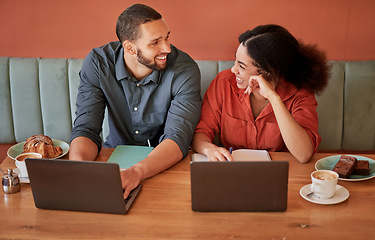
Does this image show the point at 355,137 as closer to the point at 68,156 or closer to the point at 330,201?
the point at 330,201

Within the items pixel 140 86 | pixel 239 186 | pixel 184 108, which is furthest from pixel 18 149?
pixel 239 186

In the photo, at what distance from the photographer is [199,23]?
2.32 metres

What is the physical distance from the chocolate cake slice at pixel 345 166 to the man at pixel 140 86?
56 centimetres

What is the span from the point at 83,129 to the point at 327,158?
96 centimetres

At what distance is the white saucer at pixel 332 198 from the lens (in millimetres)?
1216

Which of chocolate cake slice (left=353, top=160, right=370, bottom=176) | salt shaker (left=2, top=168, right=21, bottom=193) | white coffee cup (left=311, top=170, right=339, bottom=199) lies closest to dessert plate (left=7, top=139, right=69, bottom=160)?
salt shaker (left=2, top=168, right=21, bottom=193)

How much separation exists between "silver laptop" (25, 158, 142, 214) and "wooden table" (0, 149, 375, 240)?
2 cm

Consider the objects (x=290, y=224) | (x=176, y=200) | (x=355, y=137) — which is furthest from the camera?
(x=355, y=137)

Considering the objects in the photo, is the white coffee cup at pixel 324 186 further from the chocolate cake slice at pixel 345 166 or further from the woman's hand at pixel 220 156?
the woman's hand at pixel 220 156

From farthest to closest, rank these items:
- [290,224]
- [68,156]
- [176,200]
→ 1. [68,156]
2. [176,200]
3. [290,224]

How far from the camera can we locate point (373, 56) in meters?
2.33

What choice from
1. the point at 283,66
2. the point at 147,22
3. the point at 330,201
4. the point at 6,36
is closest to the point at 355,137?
the point at 283,66

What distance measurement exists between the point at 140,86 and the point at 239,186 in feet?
2.77

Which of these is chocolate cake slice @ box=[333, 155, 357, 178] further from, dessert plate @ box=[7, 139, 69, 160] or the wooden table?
dessert plate @ box=[7, 139, 69, 160]
